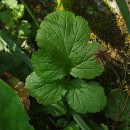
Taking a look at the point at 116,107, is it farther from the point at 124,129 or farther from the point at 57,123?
the point at 57,123

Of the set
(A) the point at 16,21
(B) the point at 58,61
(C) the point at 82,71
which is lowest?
(C) the point at 82,71

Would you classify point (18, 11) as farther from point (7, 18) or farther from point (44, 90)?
point (44, 90)

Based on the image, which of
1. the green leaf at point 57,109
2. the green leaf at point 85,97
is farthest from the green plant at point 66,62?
the green leaf at point 57,109

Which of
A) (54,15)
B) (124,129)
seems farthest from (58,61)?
(124,129)

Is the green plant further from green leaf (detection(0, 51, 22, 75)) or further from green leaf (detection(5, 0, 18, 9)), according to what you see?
green leaf (detection(5, 0, 18, 9))

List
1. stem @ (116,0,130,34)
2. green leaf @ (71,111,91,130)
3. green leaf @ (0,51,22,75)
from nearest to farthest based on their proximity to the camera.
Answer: stem @ (116,0,130,34) → green leaf @ (71,111,91,130) → green leaf @ (0,51,22,75)

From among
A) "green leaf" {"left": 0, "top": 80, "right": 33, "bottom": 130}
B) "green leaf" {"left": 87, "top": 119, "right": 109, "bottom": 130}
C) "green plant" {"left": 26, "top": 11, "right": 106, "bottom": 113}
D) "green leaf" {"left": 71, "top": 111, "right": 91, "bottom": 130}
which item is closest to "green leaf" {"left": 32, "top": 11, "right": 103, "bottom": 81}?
"green plant" {"left": 26, "top": 11, "right": 106, "bottom": 113}

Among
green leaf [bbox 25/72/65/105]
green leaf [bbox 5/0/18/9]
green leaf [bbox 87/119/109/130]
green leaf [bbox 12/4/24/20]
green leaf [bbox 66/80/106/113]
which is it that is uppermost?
green leaf [bbox 5/0/18/9]
